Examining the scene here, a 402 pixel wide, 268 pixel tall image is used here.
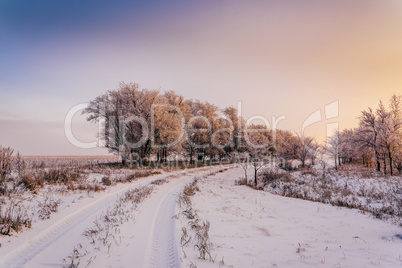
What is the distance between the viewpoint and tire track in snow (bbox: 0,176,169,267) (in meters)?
4.04

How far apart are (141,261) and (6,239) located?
→ 356cm

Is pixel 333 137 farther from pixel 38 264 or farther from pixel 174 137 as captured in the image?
pixel 38 264

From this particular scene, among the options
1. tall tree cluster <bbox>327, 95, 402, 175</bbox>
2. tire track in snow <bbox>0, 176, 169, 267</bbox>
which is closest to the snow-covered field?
tire track in snow <bbox>0, 176, 169, 267</bbox>

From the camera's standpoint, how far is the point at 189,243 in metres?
5.03

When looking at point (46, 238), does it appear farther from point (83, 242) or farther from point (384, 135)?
point (384, 135)

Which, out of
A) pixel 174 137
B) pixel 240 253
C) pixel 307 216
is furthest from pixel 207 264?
pixel 174 137

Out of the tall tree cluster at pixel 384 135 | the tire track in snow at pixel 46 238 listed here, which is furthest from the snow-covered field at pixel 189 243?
the tall tree cluster at pixel 384 135

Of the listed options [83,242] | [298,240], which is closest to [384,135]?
[298,240]

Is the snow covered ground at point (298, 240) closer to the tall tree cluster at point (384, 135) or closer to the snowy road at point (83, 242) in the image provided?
the snowy road at point (83, 242)

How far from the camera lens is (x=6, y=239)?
480 centimetres

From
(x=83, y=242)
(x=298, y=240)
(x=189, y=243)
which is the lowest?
(x=298, y=240)

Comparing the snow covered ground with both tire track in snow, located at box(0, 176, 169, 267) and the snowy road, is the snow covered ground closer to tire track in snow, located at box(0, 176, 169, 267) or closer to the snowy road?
the snowy road

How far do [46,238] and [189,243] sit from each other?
369cm

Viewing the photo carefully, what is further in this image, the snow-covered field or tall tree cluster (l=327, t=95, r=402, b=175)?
tall tree cluster (l=327, t=95, r=402, b=175)
